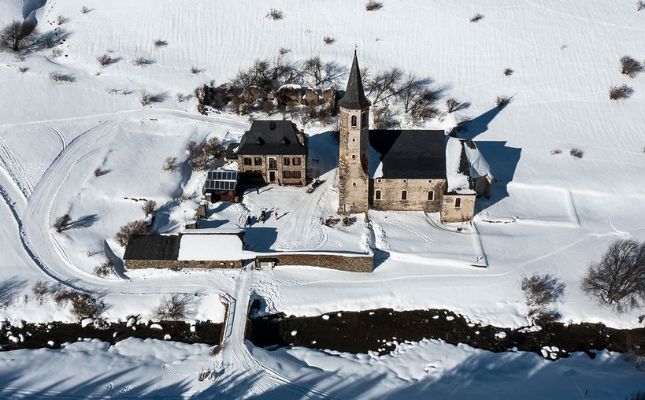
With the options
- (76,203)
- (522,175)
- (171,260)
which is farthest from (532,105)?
(76,203)

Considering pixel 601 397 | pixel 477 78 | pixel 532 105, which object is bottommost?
pixel 601 397

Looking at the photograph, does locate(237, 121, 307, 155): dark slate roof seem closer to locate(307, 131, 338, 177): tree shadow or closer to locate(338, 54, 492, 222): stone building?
locate(307, 131, 338, 177): tree shadow

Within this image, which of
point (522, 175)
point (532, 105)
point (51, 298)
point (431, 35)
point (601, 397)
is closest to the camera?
point (601, 397)

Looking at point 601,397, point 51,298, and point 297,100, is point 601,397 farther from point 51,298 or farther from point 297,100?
point 297,100

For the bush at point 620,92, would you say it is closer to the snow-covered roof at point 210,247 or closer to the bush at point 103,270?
the snow-covered roof at point 210,247

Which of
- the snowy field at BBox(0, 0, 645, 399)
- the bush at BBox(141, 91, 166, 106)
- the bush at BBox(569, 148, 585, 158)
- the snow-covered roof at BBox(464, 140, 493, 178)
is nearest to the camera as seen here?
the snowy field at BBox(0, 0, 645, 399)

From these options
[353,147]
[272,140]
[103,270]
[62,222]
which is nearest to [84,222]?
[62,222]

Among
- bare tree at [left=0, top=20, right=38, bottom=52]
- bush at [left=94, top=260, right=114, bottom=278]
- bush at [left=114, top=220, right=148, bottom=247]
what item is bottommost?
bush at [left=94, top=260, right=114, bottom=278]

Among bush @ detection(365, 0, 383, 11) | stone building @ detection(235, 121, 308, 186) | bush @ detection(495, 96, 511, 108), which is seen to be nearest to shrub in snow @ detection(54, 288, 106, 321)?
stone building @ detection(235, 121, 308, 186)
